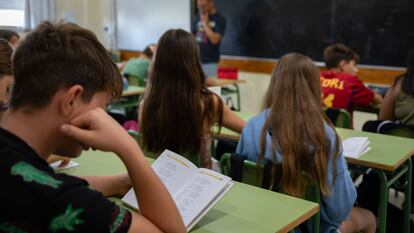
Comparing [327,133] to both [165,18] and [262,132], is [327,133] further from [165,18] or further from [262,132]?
[165,18]

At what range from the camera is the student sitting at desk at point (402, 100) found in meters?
3.37

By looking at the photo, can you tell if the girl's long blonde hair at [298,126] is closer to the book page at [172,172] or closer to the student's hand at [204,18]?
the book page at [172,172]

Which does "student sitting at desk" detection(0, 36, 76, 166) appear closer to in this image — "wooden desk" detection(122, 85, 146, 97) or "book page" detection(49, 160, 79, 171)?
"book page" detection(49, 160, 79, 171)

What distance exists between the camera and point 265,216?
148cm

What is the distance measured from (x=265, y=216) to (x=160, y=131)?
1.00 meters

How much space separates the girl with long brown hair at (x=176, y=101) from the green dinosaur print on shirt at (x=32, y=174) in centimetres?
142

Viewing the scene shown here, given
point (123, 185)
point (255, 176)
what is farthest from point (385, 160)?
point (123, 185)

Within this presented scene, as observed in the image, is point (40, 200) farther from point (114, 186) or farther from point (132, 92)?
point (132, 92)

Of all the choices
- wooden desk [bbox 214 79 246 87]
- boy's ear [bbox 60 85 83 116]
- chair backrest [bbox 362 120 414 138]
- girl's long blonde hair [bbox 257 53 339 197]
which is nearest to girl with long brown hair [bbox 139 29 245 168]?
girl's long blonde hair [bbox 257 53 339 197]

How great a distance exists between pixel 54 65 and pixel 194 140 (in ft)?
4.62

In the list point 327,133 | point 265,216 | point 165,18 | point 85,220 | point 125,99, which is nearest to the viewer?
point 85,220

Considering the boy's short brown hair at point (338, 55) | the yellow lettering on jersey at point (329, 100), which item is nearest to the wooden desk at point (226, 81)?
the boy's short brown hair at point (338, 55)

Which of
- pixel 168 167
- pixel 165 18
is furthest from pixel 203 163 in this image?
pixel 165 18

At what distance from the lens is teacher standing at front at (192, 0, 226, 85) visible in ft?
18.7
